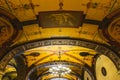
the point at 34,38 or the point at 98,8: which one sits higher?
the point at 34,38

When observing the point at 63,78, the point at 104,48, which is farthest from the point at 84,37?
the point at 63,78

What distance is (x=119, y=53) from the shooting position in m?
10.5

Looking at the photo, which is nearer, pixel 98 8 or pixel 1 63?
pixel 98 8

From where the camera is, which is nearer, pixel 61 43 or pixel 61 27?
pixel 61 27

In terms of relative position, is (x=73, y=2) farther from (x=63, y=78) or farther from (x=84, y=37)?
(x=63, y=78)

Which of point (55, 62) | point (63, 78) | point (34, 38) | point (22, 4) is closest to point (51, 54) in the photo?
point (55, 62)

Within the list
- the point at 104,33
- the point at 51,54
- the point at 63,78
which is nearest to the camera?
the point at 104,33

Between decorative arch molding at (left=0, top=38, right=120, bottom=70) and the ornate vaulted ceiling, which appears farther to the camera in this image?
decorative arch molding at (left=0, top=38, right=120, bottom=70)

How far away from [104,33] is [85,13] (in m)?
1.60

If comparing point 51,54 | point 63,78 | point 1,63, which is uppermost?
point 63,78

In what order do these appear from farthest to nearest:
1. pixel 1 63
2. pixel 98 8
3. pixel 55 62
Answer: pixel 55 62 < pixel 1 63 < pixel 98 8

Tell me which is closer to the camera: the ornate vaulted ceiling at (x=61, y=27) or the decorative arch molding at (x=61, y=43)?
the ornate vaulted ceiling at (x=61, y=27)

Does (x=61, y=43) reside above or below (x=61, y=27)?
above

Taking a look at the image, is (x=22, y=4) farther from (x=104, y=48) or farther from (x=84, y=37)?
(x=104, y=48)
